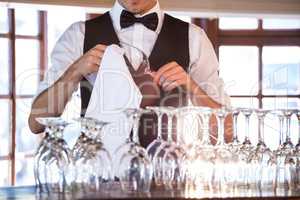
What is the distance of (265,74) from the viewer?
2098 millimetres

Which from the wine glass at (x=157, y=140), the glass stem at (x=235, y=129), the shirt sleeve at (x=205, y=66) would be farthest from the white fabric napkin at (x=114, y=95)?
the glass stem at (x=235, y=129)

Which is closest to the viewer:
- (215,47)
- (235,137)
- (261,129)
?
(235,137)

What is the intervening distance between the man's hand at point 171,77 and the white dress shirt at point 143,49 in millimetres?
38

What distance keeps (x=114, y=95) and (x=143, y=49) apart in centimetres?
20

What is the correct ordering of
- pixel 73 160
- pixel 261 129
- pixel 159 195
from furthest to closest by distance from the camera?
pixel 261 129, pixel 73 160, pixel 159 195

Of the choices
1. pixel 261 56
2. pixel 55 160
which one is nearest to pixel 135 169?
pixel 55 160

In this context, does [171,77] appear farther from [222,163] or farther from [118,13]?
[222,163]

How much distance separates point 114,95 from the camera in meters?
1.92

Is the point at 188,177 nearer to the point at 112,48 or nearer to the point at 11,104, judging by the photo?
the point at 112,48

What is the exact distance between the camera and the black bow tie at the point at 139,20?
1964 mm

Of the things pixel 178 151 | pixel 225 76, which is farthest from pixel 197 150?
pixel 225 76

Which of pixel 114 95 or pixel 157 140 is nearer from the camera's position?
pixel 157 140

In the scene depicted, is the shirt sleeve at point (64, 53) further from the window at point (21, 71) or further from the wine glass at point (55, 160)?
the wine glass at point (55, 160)

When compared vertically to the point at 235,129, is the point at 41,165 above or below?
below
